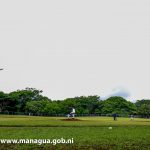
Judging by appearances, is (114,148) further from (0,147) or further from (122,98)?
(122,98)

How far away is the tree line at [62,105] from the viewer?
127750 millimetres

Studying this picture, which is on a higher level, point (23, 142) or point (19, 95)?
point (19, 95)

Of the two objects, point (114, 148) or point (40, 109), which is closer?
point (114, 148)

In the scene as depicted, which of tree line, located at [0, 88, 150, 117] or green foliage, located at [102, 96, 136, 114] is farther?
green foliage, located at [102, 96, 136, 114]

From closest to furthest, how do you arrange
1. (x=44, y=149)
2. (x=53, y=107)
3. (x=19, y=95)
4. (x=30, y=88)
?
(x=44, y=149), (x=53, y=107), (x=19, y=95), (x=30, y=88)

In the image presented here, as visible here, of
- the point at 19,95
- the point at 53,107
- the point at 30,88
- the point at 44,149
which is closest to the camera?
the point at 44,149

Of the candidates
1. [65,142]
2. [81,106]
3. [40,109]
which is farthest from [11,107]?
[65,142]

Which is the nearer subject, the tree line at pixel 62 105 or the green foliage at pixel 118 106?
the tree line at pixel 62 105

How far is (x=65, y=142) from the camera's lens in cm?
2439

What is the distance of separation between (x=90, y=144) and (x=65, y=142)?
188cm

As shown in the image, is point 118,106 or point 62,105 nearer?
point 62,105

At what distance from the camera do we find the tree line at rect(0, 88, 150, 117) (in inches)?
5030

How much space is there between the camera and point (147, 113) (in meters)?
136

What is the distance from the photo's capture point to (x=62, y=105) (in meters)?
136
